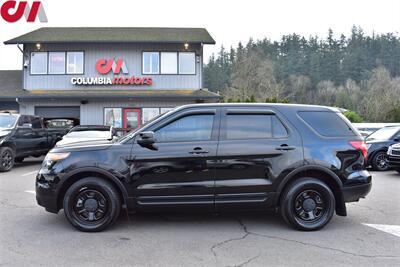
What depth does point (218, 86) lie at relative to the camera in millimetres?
61719

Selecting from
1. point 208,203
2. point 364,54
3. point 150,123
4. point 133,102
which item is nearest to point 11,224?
point 150,123

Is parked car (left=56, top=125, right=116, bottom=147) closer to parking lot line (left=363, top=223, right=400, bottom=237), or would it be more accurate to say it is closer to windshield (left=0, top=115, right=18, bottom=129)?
windshield (left=0, top=115, right=18, bottom=129)

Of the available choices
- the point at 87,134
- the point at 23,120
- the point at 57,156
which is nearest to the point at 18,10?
the point at 23,120

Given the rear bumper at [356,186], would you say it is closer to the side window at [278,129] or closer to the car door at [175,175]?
the side window at [278,129]

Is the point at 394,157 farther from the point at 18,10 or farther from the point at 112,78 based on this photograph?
the point at 112,78

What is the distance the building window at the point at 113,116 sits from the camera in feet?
68.3

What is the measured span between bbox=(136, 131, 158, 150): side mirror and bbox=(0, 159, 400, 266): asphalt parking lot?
1259 millimetres

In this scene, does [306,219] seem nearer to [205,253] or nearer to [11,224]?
[205,253]

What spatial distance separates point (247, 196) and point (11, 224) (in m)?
3.69

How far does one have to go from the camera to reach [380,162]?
12.2 metres

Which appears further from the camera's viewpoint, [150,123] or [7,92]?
[7,92]

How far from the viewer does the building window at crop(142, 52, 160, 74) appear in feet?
69.7

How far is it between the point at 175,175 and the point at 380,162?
9.51m

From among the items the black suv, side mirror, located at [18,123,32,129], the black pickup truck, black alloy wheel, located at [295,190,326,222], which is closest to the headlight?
the black suv
